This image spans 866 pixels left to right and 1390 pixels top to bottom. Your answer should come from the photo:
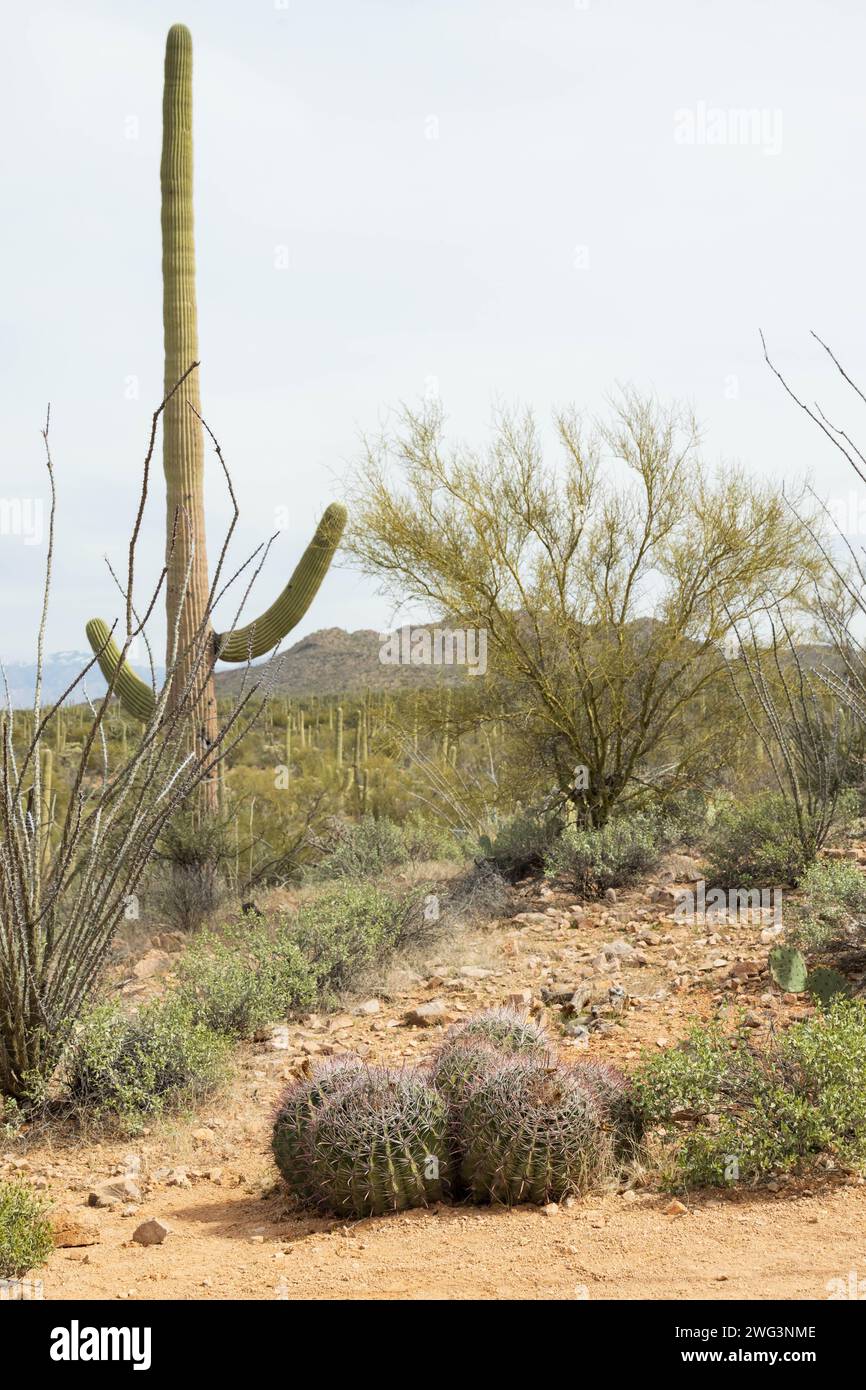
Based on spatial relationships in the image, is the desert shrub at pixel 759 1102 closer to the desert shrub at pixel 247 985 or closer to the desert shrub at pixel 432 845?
the desert shrub at pixel 247 985

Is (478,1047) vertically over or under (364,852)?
under

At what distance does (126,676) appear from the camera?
13.1 m

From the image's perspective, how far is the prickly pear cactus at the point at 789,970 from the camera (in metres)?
6.26

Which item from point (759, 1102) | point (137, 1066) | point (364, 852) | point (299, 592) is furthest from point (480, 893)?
point (759, 1102)

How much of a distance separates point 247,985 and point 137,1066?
1238mm

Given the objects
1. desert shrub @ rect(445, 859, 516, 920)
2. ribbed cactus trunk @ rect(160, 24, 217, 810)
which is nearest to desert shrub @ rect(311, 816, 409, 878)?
desert shrub @ rect(445, 859, 516, 920)

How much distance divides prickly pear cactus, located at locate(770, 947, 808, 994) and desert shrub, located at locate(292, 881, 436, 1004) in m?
2.80

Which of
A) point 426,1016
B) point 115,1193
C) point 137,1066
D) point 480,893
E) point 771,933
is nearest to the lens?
point 115,1193

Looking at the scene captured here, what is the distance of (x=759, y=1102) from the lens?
445 centimetres

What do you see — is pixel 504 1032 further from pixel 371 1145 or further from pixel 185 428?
pixel 185 428

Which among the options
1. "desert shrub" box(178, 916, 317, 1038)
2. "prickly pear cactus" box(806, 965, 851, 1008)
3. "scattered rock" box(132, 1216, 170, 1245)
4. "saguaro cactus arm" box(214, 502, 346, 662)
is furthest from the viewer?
"saguaro cactus arm" box(214, 502, 346, 662)

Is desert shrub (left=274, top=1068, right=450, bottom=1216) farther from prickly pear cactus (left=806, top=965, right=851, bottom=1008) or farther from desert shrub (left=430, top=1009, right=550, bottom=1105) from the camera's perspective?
prickly pear cactus (left=806, top=965, right=851, bottom=1008)

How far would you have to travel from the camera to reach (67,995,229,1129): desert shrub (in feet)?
18.5

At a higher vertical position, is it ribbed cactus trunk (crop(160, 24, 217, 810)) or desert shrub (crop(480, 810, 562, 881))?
ribbed cactus trunk (crop(160, 24, 217, 810))
